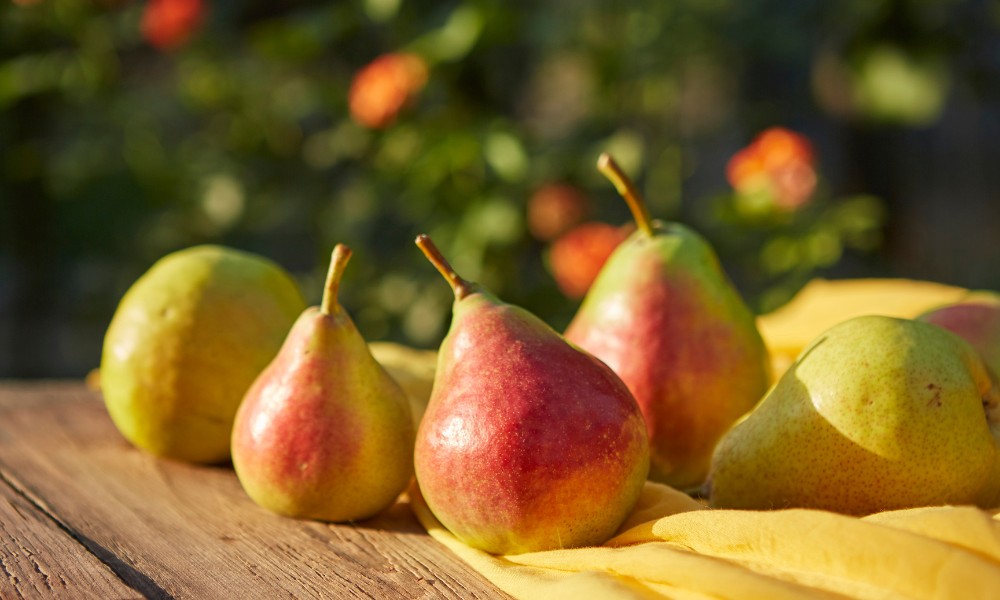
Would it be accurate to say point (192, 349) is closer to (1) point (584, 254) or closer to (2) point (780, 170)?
(1) point (584, 254)

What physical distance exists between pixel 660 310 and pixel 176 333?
24.0 inches

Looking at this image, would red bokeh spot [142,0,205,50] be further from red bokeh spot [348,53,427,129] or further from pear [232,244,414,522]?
pear [232,244,414,522]

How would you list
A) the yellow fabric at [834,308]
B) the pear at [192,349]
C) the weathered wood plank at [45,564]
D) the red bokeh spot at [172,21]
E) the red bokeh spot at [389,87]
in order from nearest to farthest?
the weathered wood plank at [45,564], the pear at [192,349], the yellow fabric at [834,308], the red bokeh spot at [389,87], the red bokeh spot at [172,21]

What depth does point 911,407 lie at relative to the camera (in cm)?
96

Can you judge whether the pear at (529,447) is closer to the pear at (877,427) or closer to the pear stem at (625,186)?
the pear at (877,427)

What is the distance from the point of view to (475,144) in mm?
2801

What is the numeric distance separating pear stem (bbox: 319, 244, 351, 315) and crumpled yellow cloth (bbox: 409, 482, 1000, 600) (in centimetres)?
35

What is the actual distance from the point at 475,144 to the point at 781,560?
2055 mm

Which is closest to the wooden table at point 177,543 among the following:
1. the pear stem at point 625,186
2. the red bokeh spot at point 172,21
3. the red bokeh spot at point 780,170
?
the pear stem at point 625,186

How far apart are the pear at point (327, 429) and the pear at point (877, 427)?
0.37 meters

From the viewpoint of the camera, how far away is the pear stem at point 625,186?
1248 millimetres

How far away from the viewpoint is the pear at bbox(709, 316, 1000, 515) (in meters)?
0.96

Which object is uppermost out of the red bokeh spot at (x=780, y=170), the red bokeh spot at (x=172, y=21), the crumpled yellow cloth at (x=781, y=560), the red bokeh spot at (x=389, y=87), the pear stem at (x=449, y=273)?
the red bokeh spot at (x=172, y=21)

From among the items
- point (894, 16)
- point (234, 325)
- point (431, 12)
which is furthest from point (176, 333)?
point (894, 16)
